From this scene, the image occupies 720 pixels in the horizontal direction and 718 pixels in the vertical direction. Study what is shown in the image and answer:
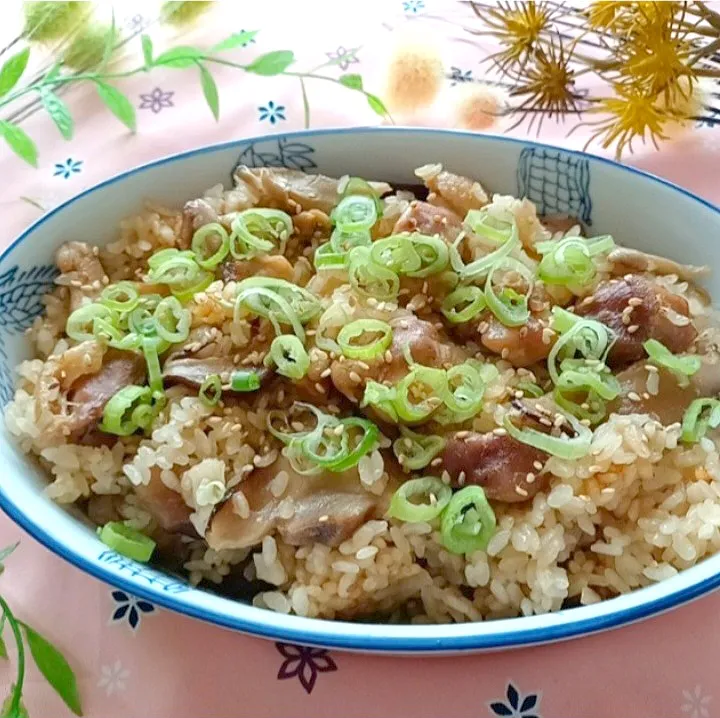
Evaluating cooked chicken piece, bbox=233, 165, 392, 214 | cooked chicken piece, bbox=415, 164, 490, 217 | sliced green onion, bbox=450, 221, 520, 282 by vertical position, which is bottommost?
sliced green onion, bbox=450, 221, 520, 282

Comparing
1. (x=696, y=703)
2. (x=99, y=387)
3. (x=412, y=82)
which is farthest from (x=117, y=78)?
(x=696, y=703)

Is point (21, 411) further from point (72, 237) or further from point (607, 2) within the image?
point (607, 2)

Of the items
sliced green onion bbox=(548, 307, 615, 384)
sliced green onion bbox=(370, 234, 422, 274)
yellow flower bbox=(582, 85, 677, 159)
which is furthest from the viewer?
yellow flower bbox=(582, 85, 677, 159)

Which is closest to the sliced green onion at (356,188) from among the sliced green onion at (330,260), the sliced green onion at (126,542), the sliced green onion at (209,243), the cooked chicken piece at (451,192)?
the cooked chicken piece at (451,192)

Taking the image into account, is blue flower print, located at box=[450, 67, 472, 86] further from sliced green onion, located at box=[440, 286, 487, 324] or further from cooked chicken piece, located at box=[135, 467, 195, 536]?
cooked chicken piece, located at box=[135, 467, 195, 536]

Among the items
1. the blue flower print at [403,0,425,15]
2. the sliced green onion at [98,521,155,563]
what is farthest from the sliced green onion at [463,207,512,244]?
the blue flower print at [403,0,425,15]

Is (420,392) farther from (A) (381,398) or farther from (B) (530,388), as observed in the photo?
(B) (530,388)

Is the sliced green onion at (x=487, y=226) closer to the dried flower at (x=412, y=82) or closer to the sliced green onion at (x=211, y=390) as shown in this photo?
the sliced green onion at (x=211, y=390)
